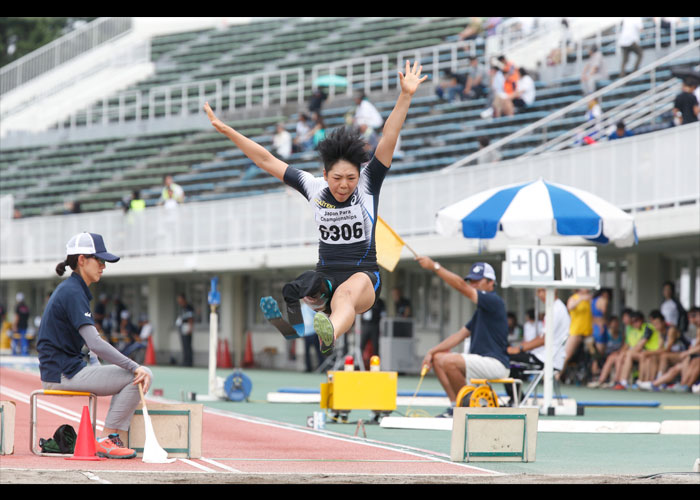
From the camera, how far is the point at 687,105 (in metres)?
20.5

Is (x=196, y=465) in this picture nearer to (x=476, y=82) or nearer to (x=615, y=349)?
(x=615, y=349)

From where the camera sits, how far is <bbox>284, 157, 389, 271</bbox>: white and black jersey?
8820 mm

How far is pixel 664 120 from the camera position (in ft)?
78.5

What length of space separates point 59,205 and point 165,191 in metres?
10.0

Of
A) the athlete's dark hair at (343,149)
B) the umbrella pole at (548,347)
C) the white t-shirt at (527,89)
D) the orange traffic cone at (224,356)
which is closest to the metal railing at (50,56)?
the orange traffic cone at (224,356)

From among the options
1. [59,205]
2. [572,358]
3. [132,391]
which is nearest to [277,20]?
[59,205]

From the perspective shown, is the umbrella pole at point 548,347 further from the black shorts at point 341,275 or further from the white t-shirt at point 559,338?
the black shorts at point 341,275

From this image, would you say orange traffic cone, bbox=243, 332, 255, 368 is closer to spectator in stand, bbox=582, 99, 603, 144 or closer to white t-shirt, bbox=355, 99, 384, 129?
white t-shirt, bbox=355, 99, 384, 129

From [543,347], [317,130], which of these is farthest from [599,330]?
[317,130]

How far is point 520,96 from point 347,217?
20925 mm

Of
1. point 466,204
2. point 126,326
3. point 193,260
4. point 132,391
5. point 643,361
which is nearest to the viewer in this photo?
point 132,391

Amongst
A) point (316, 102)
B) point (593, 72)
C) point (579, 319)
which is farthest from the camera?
point (316, 102)
